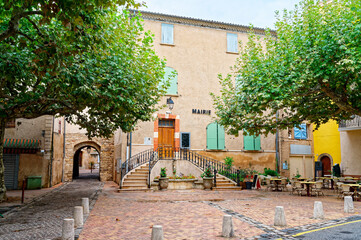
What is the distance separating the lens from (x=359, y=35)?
980 cm

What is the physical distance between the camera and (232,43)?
811 inches

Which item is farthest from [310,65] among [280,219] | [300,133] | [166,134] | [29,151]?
[29,151]

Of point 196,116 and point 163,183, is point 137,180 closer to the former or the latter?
point 163,183

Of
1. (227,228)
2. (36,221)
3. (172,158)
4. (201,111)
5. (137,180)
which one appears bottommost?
(36,221)

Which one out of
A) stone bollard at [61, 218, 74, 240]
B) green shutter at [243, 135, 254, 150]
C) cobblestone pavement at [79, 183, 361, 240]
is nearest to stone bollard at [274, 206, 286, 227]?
cobblestone pavement at [79, 183, 361, 240]

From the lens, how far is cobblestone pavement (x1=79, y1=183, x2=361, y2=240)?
668cm

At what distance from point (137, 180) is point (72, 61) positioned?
9309 mm

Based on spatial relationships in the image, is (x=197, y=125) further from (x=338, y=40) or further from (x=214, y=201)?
(x=338, y=40)

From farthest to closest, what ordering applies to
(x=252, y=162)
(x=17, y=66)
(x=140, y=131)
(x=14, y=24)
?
(x=252, y=162) → (x=140, y=131) → (x=17, y=66) → (x=14, y=24)

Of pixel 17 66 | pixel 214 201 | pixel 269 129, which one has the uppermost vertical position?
pixel 17 66

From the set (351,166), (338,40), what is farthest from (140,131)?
(351,166)

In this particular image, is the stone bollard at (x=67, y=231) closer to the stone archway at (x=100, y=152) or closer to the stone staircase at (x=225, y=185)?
the stone staircase at (x=225, y=185)

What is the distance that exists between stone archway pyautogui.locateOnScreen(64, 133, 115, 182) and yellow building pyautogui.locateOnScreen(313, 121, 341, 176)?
1932 centimetres

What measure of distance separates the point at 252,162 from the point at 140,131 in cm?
808
